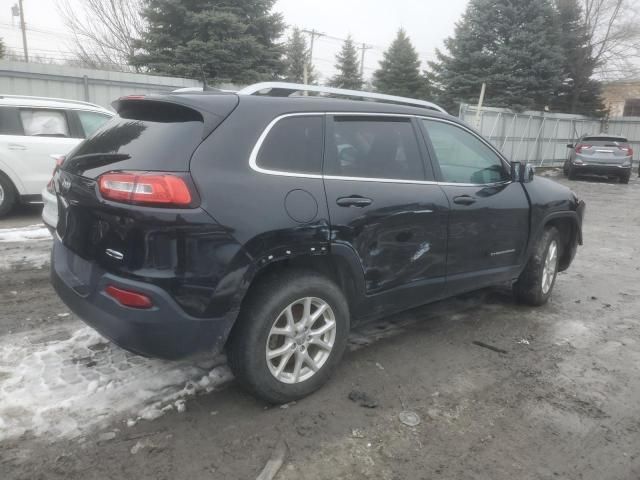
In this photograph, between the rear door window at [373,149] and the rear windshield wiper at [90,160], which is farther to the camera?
the rear door window at [373,149]

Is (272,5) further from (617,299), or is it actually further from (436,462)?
(436,462)

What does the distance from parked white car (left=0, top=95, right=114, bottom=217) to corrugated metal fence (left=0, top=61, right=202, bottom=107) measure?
390cm

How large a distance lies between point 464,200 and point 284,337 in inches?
69.8

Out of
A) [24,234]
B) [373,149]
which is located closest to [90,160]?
[373,149]

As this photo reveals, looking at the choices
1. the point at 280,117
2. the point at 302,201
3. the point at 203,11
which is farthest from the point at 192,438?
the point at 203,11

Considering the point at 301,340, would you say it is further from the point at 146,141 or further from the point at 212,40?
the point at 212,40

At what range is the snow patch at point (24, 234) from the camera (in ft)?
20.9

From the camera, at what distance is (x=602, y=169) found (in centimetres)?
1727

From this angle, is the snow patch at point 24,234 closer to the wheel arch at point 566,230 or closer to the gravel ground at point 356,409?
the gravel ground at point 356,409

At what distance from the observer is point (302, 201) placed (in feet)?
9.43

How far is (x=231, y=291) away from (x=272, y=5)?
16.1 meters

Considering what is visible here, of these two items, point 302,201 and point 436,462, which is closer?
point 436,462

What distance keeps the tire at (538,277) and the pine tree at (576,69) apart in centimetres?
2288

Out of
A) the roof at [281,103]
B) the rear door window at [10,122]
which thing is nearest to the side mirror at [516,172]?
the roof at [281,103]
